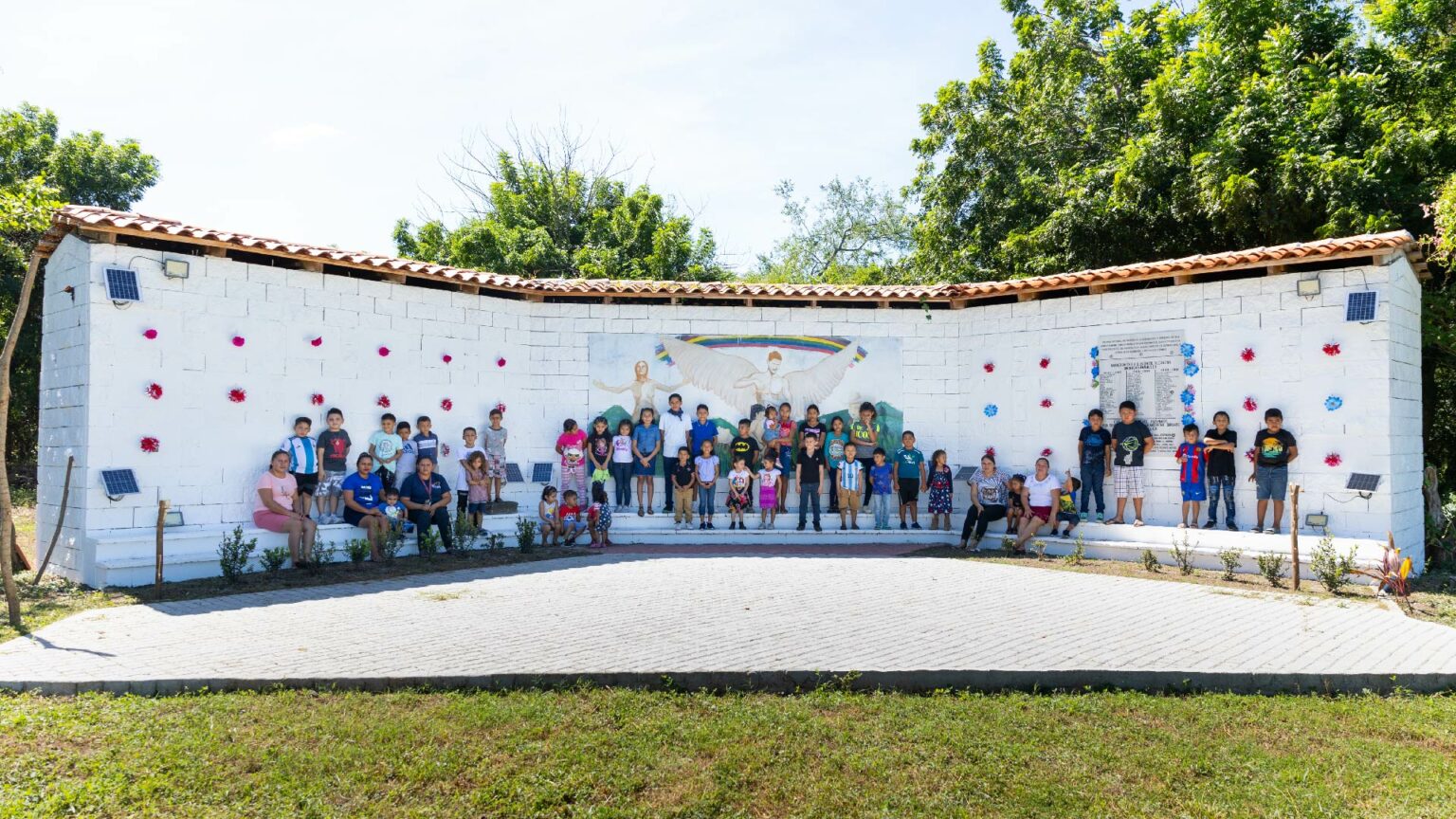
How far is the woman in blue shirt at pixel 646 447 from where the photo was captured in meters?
13.1

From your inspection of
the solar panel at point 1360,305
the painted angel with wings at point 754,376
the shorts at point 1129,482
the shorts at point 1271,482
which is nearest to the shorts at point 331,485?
the painted angel with wings at point 754,376

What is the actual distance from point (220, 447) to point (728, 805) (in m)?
8.31

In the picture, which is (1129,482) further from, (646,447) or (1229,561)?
(646,447)

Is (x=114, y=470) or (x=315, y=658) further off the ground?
(x=114, y=470)

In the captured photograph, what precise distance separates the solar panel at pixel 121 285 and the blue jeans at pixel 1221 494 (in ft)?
39.3

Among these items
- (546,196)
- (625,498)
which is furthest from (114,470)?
(546,196)

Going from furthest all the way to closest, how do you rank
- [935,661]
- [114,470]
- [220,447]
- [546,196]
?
[546,196]
[220,447]
[114,470]
[935,661]

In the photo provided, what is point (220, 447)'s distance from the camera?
10234 millimetres

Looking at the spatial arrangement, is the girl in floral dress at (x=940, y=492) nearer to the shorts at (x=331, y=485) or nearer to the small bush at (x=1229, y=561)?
the small bush at (x=1229, y=561)

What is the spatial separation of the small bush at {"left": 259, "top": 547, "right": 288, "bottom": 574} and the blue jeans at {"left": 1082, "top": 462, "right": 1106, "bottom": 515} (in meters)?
9.59

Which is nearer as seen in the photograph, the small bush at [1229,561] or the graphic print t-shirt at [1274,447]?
the small bush at [1229,561]

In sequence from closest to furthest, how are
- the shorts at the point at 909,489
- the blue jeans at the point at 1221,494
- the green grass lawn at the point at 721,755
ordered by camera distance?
the green grass lawn at the point at 721,755 → the blue jeans at the point at 1221,494 → the shorts at the point at 909,489

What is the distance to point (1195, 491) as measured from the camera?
11461 mm

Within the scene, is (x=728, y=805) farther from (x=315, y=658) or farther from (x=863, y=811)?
(x=315, y=658)
